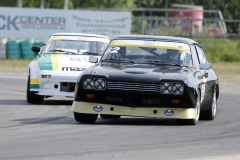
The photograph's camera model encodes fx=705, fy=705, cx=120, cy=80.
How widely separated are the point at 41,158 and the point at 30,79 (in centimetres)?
688

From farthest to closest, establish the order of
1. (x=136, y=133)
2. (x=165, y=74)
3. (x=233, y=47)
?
(x=233, y=47)
(x=165, y=74)
(x=136, y=133)

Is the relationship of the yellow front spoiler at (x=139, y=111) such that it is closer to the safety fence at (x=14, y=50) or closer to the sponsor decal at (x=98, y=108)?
the sponsor decal at (x=98, y=108)

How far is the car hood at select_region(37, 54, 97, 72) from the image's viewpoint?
14.0 meters

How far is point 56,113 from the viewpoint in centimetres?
1247

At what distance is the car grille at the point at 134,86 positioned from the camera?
10.1m

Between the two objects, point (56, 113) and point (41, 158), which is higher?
point (41, 158)

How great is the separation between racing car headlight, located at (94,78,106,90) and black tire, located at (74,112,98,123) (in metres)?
0.62

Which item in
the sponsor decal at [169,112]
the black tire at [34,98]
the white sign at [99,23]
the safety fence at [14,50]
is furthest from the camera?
the white sign at [99,23]

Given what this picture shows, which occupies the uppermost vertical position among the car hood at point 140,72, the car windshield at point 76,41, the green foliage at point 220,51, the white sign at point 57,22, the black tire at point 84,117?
the car hood at point 140,72

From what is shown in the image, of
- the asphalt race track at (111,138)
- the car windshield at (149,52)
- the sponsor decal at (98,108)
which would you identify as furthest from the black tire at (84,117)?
the car windshield at (149,52)

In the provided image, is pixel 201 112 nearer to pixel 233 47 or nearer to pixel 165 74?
pixel 165 74

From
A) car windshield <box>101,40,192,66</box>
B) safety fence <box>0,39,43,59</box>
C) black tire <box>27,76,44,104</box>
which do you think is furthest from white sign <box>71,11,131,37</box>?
car windshield <box>101,40,192,66</box>

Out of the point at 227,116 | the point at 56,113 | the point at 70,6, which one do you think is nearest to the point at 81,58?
the point at 56,113

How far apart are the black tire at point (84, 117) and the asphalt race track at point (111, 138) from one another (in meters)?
0.10
